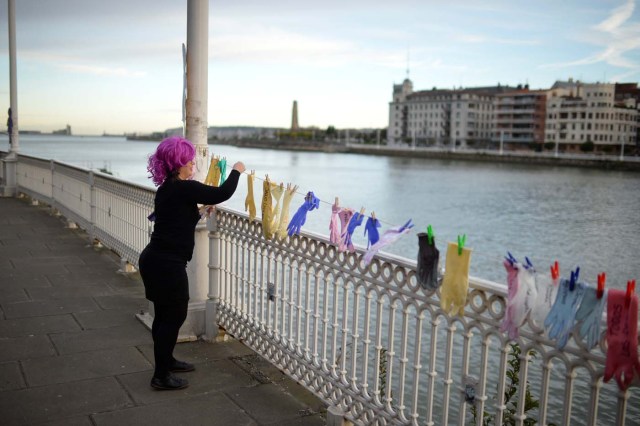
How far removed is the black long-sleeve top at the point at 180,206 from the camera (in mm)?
4324

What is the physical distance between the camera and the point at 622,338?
2482mm

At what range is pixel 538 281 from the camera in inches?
112

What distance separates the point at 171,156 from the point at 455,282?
2.27 metres

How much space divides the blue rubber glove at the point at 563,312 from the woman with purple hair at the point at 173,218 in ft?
7.81

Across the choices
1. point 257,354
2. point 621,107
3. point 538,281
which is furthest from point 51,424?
point 621,107

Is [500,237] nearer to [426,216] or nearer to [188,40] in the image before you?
[426,216]

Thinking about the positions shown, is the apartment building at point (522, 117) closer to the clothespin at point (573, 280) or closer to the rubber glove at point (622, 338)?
the clothespin at point (573, 280)

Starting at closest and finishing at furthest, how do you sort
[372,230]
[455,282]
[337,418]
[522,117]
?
[455,282] < [372,230] < [337,418] < [522,117]

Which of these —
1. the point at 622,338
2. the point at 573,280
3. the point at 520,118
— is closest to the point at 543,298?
the point at 573,280

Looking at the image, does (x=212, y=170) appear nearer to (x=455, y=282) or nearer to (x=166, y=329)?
(x=166, y=329)

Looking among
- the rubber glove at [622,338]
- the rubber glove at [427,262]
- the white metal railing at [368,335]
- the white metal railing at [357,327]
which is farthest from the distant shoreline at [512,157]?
the rubber glove at [622,338]

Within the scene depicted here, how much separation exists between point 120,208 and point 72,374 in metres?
4.64

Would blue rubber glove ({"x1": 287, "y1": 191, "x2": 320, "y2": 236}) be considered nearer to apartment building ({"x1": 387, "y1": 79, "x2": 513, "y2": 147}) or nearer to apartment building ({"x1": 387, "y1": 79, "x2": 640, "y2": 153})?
apartment building ({"x1": 387, "y1": 79, "x2": 640, "y2": 153})

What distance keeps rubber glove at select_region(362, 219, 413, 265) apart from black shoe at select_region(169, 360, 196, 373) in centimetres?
202
